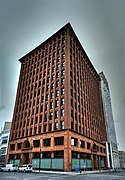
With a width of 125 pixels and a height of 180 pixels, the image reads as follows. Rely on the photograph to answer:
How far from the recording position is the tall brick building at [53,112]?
43.6 meters

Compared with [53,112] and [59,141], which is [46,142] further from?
[53,112]

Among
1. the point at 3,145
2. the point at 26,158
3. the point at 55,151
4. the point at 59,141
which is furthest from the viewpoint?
the point at 3,145

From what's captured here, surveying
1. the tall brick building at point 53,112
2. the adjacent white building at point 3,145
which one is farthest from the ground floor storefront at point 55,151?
the adjacent white building at point 3,145

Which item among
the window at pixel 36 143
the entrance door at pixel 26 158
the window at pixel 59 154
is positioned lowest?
the entrance door at pixel 26 158

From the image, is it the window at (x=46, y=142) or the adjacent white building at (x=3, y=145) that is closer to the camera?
the window at (x=46, y=142)

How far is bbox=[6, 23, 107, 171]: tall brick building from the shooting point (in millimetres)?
43562

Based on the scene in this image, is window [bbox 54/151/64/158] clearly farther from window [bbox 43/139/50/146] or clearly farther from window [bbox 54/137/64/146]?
window [bbox 43/139/50/146]

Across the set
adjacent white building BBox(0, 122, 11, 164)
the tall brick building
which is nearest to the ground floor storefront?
the tall brick building

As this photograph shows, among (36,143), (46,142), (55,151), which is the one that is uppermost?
(46,142)

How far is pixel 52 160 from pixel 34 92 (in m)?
26.6

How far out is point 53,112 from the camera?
48375 millimetres

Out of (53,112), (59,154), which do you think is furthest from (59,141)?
(53,112)

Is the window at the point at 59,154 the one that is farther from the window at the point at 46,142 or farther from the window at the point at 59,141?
the window at the point at 46,142

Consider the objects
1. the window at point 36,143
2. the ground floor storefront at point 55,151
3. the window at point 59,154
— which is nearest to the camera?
the ground floor storefront at point 55,151
